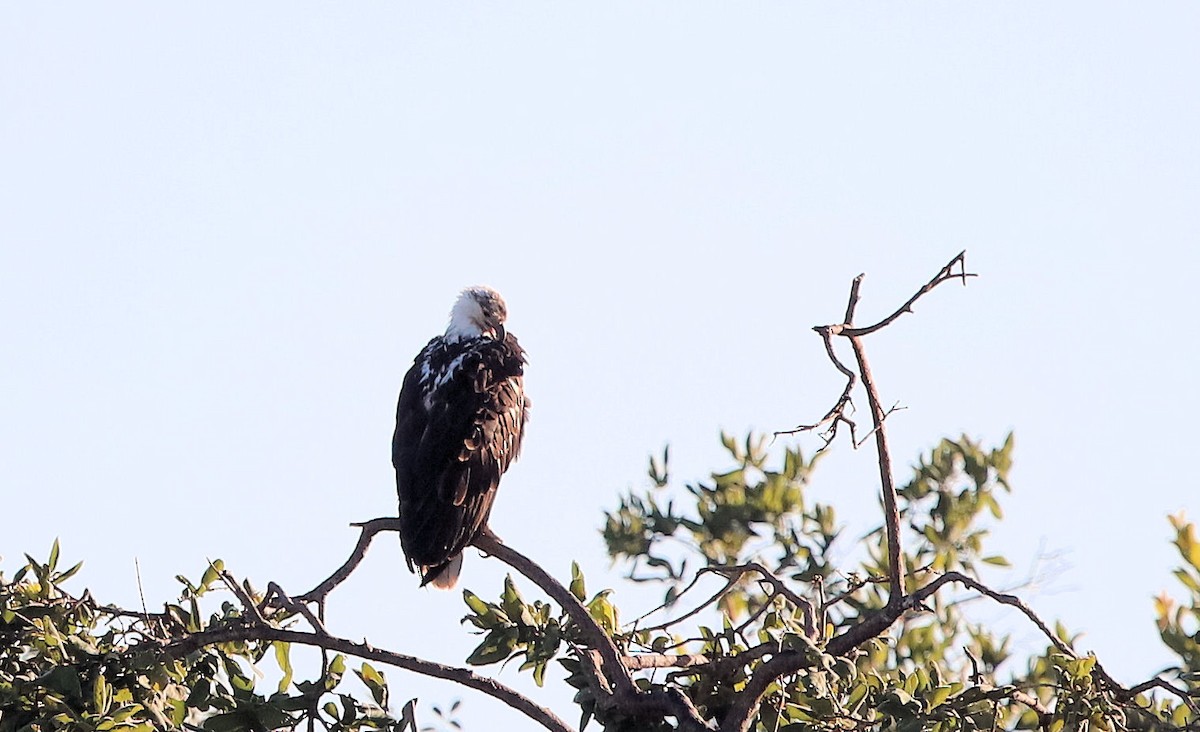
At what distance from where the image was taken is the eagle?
21.5 feet

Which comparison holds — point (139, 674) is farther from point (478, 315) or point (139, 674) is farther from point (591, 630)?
point (478, 315)

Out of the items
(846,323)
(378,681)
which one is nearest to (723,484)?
(378,681)

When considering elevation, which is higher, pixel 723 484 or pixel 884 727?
pixel 723 484

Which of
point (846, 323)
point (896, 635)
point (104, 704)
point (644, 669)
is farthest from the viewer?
point (896, 635)

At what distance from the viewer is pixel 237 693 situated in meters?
5.07

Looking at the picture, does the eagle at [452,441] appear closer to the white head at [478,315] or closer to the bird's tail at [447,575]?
the bird's tail at [447,575]

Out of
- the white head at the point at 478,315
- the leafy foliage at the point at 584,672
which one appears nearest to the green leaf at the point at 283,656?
the leafy foliage at the point at 584,672

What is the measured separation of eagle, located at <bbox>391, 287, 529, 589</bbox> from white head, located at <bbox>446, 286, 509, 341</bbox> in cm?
25

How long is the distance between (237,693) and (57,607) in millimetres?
643

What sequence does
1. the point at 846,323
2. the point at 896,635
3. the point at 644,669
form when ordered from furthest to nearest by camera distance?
the point at 896,635
the point at 644,669
the point at 846,323

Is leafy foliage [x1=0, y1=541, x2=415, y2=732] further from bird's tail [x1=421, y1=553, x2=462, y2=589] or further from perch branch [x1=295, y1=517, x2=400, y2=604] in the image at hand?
bird's tail [x1=421, y1=553, x2=462, y2=589]

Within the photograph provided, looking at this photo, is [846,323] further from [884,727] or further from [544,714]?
[544,714]

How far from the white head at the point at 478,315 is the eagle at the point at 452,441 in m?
0.25

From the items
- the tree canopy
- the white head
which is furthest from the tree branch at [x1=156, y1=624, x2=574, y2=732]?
the white head
